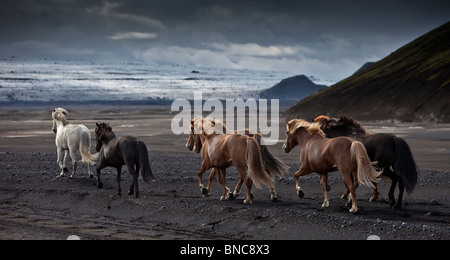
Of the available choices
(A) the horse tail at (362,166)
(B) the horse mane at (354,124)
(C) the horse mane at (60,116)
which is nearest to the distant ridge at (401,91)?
(B) the horse mane at (354,124)

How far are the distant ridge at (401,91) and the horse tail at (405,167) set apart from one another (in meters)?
30.4

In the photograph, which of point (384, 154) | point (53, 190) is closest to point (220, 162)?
point (384, 154)

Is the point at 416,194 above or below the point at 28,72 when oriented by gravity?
below

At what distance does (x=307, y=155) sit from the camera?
12.3 m

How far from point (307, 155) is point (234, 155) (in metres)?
1.45

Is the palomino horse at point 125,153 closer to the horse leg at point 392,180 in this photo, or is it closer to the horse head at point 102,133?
the horse head at point 102,133

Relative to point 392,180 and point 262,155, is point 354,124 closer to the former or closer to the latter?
point 392,180

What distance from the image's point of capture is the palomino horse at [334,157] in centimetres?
1119

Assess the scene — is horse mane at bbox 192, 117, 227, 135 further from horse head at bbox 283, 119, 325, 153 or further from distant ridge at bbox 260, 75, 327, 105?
distant ridge at bbox 260, 75, 327, 105

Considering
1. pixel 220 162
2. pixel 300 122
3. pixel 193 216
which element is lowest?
pixel 193 216

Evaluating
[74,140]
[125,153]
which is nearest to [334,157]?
[125,153]
